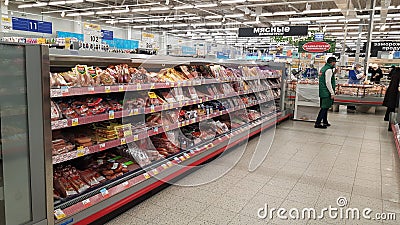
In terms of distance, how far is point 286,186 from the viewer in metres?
3.82

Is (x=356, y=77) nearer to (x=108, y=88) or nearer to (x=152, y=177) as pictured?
(x=152, y=177)

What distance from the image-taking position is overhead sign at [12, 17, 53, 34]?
10328 millimetres

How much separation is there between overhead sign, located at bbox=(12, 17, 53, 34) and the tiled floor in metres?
8.90

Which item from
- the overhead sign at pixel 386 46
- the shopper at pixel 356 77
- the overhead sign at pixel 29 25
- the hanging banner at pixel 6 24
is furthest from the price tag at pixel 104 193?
the overhead sign at pixel 386 46

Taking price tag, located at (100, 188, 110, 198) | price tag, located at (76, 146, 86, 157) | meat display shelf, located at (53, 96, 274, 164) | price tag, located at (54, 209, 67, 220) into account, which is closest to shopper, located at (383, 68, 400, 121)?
meat display shelf, located at (53, 96, 274, 164)

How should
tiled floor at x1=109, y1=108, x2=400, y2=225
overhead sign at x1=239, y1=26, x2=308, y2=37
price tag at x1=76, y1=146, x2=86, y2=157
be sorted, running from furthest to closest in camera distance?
overhead sign at x1=239, y1=26, x2=308, y2=37 → tiled floor at x1=109, y1=108, x2=400, y2=225 → price tag at x1=76, y1=146, x2=86, y2=157

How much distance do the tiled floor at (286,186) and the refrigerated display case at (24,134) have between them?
35.2 inches

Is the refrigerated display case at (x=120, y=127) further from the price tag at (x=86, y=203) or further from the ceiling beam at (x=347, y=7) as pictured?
the ceiling beam at (x=347, y=7)

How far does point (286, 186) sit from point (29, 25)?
1063 centimetres

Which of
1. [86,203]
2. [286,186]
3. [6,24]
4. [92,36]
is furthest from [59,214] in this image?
[6,24]

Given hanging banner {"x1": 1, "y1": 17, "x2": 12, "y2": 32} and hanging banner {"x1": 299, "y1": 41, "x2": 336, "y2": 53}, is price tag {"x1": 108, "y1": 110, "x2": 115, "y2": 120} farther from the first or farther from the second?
hanging banner {"x1": 299, "y1": 41, "x2": 336, "y2": 53}

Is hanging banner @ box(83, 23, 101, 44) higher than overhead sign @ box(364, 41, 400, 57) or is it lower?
lower

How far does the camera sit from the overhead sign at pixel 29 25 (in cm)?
1033

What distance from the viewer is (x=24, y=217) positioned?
2.14 meters
